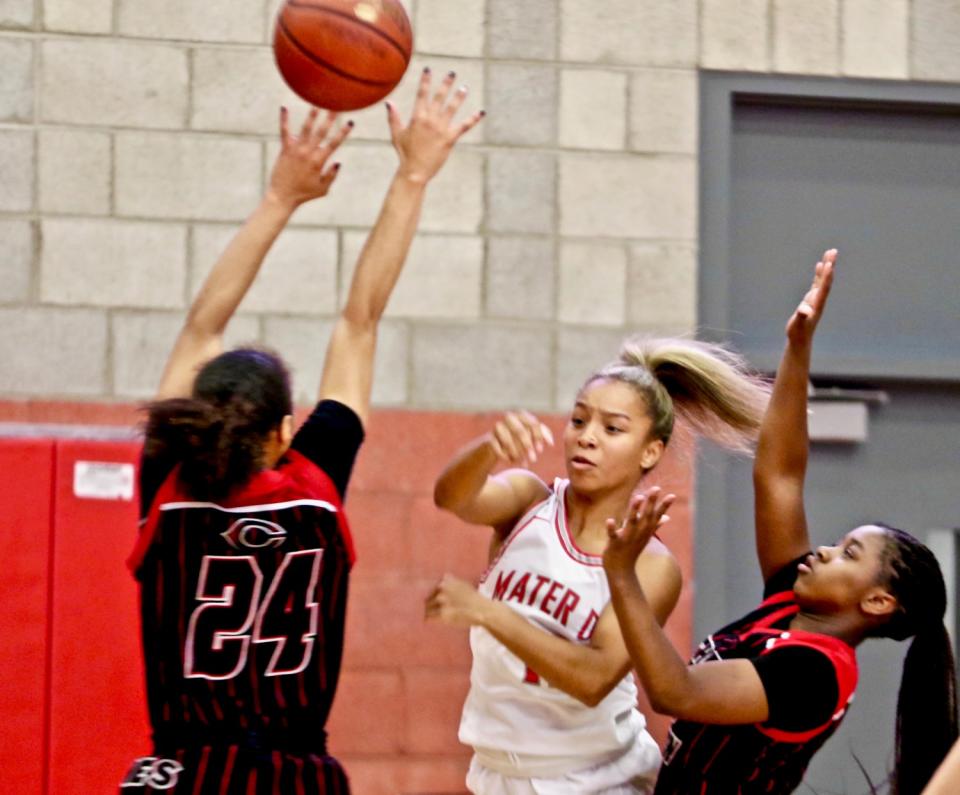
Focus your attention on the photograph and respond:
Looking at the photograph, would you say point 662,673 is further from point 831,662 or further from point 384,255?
point 384,255

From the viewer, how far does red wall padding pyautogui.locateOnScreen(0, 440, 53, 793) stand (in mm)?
3854

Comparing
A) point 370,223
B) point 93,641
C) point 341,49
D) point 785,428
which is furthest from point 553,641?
point 370,223

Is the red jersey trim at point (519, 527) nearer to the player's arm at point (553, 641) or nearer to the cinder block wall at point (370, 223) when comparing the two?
the player's arm at point (553, 641)

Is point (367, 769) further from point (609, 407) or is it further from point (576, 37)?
point (576, 37)

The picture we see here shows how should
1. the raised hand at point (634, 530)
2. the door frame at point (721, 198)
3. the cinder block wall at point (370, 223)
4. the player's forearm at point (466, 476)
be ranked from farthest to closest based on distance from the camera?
the door frame at point (721, 198), the cinder block wall at point (370, 223), the player's forearm at point (466, 476), the raised hand at point (634, 530)

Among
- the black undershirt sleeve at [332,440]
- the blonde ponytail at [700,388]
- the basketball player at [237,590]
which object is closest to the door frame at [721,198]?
the blonde ponytail at [700,388]

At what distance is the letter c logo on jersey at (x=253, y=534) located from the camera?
235 centimetres

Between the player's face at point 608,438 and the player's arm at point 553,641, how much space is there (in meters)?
0.24

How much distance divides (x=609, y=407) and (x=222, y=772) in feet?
3.58

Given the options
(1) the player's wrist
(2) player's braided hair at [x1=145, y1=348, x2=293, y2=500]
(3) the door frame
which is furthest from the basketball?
(3) the door frame

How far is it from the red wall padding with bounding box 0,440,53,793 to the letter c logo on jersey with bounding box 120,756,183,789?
1.62 m

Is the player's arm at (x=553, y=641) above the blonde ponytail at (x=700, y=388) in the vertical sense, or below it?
below

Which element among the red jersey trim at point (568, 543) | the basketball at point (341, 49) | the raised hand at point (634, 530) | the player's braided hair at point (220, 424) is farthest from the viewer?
the basketball at point (341, 49)

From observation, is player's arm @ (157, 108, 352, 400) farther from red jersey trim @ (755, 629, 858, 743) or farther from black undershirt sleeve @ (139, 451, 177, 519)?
red jersey trim @ (755, 629, 858, 743)
